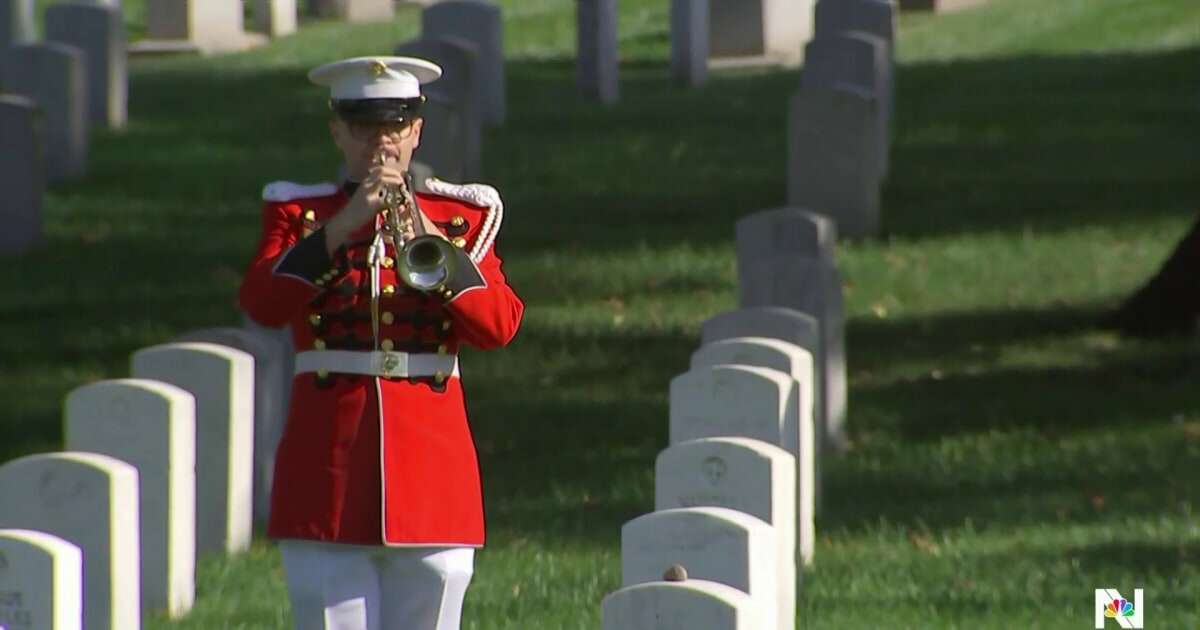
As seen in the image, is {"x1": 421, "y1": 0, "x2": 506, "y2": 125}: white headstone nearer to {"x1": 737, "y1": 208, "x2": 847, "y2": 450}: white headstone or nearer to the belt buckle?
{"x1": 737, "y1": 208, "x2": 847, "y2": 450}: white headstone

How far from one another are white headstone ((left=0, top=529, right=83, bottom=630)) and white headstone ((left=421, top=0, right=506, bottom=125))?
13184 millimetres

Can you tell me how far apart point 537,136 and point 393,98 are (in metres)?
13.2

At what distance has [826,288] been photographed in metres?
10.5

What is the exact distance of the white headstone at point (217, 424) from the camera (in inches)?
339

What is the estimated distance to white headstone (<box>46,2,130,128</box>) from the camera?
58.5 ft

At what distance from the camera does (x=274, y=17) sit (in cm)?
2498

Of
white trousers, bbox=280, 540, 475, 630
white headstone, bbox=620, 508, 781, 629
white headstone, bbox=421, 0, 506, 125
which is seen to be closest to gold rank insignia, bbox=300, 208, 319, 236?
white trousers, bbox=280, 540, 475, 630

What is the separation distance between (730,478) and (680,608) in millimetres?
2035

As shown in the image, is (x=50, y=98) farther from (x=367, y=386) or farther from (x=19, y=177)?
(x=367, y=386)

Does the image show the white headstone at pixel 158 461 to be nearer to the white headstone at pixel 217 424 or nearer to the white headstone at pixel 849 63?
the white headstone at pixel 217 424

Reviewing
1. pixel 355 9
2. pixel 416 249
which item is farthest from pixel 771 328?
pixel 355 9

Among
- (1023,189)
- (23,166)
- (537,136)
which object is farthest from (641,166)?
(23,166)

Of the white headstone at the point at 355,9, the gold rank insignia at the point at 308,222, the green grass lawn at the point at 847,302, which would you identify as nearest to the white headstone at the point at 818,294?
the green grass lawn at the point at 847,302

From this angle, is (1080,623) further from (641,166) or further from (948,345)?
(641,166)
